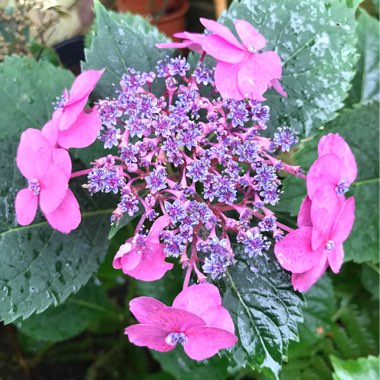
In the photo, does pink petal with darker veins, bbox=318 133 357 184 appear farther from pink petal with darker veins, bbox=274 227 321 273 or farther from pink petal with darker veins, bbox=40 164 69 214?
pink petal with darker veins, bbox=40 164 69 214

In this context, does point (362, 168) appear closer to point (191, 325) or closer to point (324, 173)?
point (324, 173)

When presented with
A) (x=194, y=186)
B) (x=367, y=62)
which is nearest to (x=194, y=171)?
(x=194, y=186)

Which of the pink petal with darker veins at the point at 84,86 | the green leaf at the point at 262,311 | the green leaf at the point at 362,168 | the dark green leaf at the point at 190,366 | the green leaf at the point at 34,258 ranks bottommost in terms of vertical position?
the dark green leaf at the point at 190,366

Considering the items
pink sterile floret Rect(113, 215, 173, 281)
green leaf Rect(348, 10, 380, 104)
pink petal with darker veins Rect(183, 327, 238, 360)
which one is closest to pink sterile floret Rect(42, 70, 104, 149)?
pink sterile floret Rect(113, 215, 173, 281)

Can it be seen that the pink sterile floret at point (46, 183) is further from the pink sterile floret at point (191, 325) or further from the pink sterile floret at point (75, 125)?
the pink sterile floret at point (191, 325)

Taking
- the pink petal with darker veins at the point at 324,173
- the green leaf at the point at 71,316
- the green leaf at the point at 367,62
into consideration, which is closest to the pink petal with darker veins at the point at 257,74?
the pink petal with darker veins at the point at 324,173

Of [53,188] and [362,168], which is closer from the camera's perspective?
[53,188]

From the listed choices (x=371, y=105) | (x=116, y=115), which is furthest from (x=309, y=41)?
(x=116, y=115)
